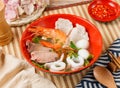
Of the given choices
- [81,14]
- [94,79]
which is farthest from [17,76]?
[81,14]

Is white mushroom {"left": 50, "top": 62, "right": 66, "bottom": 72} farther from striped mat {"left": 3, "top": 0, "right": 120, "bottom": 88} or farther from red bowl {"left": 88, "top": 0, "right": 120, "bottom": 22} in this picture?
red bowl {"left": 88, "top": 0, "right": 120, "bottom": 22}

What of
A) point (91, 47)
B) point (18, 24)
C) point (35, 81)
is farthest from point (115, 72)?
point (18, 24)

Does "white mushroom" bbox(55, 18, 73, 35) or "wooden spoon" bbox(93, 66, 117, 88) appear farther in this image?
"white mushroom" bbox(55, 18, 73, 35)

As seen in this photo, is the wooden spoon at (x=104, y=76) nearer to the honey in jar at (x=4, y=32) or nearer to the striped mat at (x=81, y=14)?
the striped mat at (x=81, y=14)

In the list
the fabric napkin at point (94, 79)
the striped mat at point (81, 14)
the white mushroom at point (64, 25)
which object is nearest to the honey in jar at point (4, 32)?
the striped mat at point (81, 14)

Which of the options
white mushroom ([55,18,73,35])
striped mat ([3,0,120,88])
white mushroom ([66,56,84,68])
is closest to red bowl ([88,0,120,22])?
striped mat ([3,0,120,88])

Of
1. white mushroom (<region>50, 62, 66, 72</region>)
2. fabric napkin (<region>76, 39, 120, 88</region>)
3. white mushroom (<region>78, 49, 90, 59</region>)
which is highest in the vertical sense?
white mushroom (<region>78, 49, 90, 59</region>)

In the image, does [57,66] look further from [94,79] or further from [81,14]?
[81,14]
